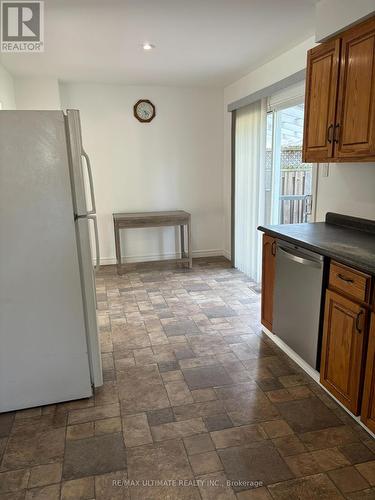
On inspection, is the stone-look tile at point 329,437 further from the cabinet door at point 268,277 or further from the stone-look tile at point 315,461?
the cabinet door at point 268,277

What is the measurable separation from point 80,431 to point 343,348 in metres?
1.50

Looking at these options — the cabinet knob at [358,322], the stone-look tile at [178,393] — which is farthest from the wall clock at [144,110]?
the cabinet knob at [358,322]

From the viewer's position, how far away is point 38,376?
7.20 ft

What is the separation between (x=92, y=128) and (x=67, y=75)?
732 mm

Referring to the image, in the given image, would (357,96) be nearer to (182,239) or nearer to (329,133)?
(329,133)

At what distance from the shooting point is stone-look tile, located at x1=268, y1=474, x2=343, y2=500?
1591mm

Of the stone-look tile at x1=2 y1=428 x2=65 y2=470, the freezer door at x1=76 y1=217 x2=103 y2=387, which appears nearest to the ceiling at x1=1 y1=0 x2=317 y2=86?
the freezer door at x1=76 y1=217 x2=103 y2=387

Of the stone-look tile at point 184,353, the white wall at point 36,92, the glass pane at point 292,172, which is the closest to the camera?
the stone-look tile at point 184,353

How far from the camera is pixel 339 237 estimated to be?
2.44m

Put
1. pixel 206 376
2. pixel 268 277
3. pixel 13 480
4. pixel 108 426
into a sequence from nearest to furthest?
pixel 13 480 → pixel 108 426 → pixel 206 376 → pixel 268 277

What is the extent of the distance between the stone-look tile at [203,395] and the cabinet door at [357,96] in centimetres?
171

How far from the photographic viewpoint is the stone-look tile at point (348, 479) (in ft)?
5.36

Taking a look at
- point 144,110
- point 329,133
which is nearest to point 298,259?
point 329,133

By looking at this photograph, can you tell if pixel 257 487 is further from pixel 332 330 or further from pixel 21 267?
pixel 21 267
